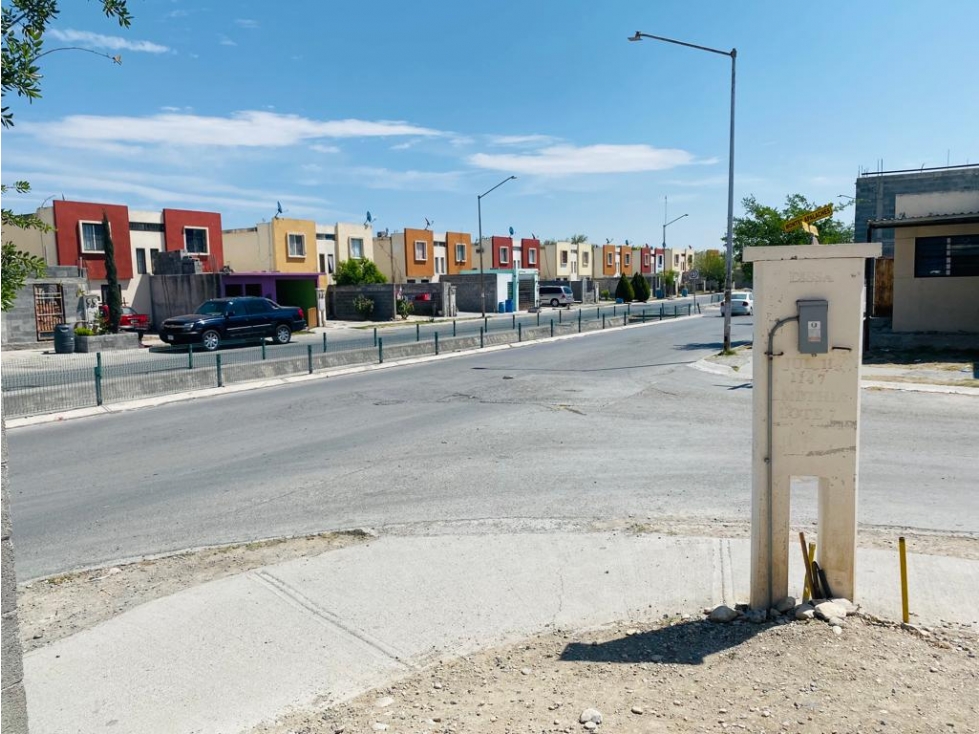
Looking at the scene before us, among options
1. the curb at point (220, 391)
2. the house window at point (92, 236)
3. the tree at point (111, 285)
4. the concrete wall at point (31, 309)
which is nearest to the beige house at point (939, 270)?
the curb at point (220, 391)

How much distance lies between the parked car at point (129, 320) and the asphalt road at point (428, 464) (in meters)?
22.9

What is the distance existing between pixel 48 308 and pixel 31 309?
0.89 meters

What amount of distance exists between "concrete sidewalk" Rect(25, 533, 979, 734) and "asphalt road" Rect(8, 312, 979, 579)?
4.00 ft

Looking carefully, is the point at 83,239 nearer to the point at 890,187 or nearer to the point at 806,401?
the point at 806,401

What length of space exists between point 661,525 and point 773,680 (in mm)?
3485

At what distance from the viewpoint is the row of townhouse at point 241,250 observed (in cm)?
4203

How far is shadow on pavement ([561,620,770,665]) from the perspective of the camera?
16.7 feet

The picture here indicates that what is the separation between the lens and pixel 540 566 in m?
7.03

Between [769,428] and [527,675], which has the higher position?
[769,428]

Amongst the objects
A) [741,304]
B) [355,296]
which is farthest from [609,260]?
[355,296]

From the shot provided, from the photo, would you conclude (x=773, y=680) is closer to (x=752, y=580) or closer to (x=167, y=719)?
(x=752, y=580)

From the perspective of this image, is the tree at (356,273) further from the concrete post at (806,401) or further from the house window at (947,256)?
the concrete post at (806,401)

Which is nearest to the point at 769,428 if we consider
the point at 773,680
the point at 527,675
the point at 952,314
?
the point at 773,680

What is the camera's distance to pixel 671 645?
17.3ft
